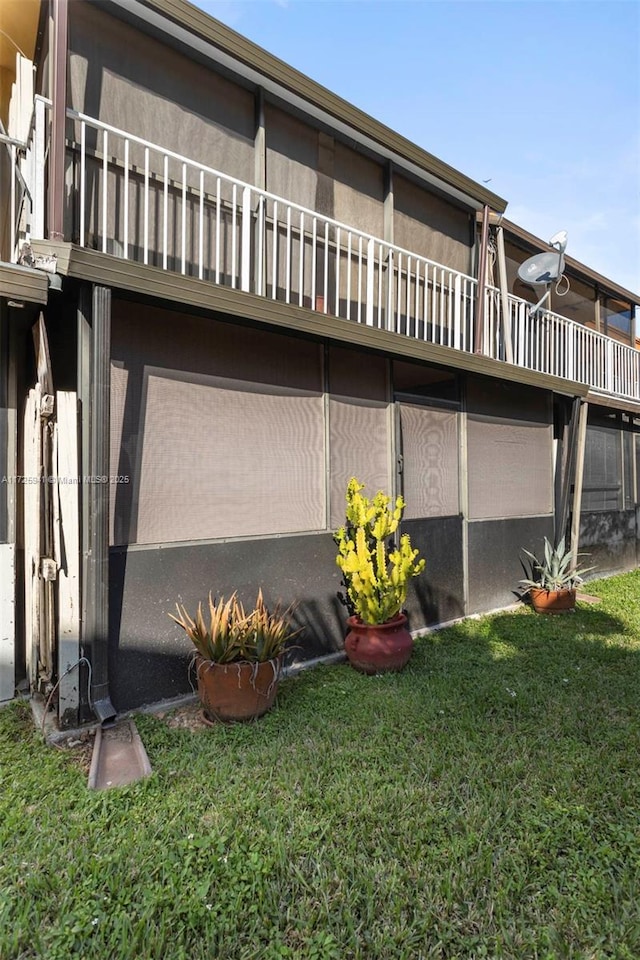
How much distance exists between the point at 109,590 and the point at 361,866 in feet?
6.48

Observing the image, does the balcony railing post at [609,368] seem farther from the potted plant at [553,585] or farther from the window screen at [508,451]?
the potted plant at [553,585]

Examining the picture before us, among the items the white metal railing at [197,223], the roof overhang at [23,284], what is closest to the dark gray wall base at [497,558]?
the white metal railing at [197,223]

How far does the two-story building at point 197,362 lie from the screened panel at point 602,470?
2410mm

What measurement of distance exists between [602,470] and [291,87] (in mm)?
6786

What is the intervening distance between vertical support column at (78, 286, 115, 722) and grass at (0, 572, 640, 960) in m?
0.57

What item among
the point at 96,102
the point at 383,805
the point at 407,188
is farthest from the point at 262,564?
the point at 407,188

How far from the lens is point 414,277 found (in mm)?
5766

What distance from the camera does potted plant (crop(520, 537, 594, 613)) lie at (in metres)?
5.74

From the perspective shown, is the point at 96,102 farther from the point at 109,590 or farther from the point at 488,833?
the point at 488,833

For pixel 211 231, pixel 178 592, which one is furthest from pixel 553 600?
pixel 211 231

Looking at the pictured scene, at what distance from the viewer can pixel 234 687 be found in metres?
2.98

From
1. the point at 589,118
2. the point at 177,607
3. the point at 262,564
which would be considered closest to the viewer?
the point at 177,607

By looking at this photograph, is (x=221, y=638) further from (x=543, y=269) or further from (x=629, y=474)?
(x=629, y=474)

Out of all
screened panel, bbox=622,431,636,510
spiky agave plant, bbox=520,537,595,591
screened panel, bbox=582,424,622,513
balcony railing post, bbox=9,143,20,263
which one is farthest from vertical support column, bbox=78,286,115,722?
screened panel, bbox=622,431,636,510
